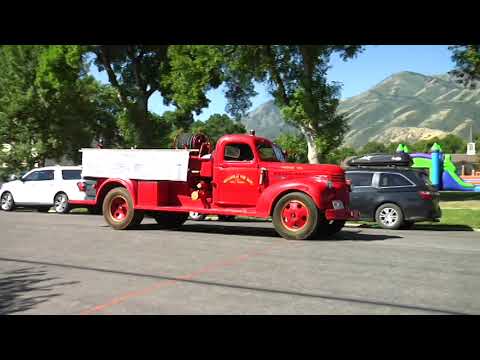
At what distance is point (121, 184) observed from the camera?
13.2 m

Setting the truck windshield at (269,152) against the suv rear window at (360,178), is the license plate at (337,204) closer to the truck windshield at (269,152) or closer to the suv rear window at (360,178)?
the truck windshield at (269,152)

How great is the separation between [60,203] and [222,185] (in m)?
9.73

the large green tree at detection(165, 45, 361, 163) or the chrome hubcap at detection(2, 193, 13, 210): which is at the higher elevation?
the large green tree at detection(165, 45, 361, 163)

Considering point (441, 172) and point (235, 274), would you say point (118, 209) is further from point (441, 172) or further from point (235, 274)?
point (441, 172)

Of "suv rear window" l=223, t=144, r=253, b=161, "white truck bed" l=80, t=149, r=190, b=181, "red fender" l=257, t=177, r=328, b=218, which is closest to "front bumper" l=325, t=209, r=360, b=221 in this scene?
"red fender" l=257, t=177, r=328, b=218

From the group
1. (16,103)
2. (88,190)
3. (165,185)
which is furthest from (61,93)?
(165,185)

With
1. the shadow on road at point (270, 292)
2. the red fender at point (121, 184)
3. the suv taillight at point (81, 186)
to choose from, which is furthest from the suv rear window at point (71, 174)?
the shadow on road at point (270, 292)

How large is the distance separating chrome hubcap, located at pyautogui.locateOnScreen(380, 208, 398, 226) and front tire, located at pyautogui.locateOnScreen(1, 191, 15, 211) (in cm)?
1452

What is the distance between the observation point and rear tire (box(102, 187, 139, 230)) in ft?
42.5

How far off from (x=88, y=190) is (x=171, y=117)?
15064mm

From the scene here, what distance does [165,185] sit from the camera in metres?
12.7

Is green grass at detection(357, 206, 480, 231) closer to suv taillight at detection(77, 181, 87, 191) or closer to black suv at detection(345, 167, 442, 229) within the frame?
black suv at detection(345, 167, 442, 229)
